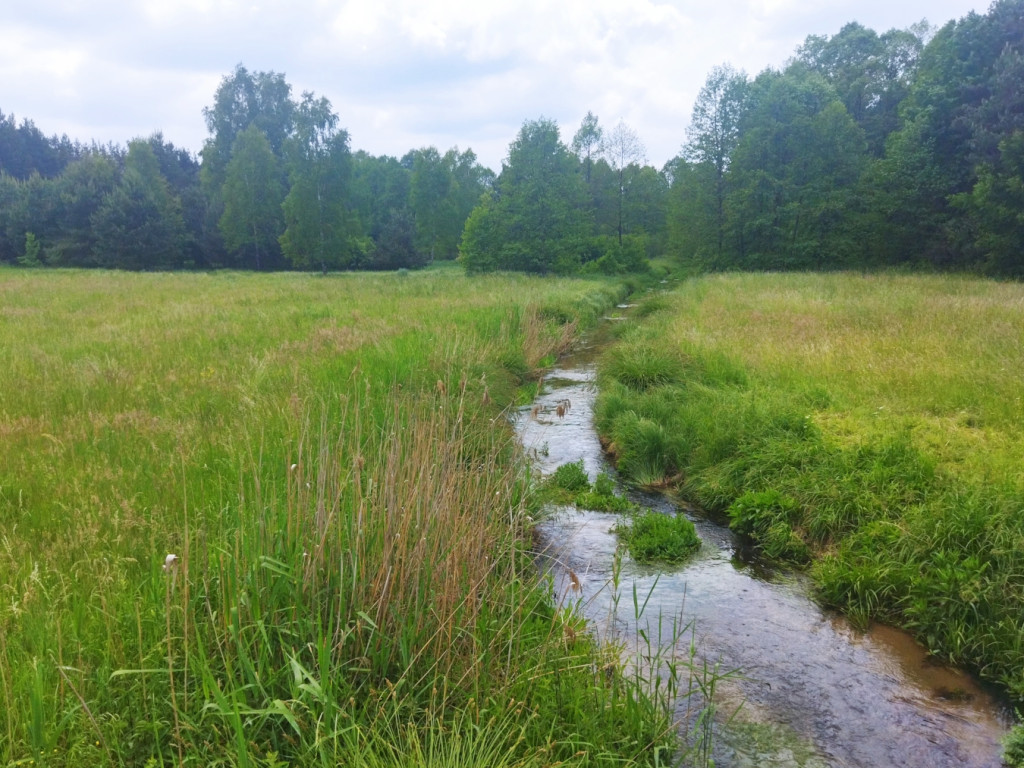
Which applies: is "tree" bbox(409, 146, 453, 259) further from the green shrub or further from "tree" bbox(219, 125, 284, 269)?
the green shrub

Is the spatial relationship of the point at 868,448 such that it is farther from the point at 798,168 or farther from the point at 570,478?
the point at 798,168

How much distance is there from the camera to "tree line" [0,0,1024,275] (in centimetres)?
2872

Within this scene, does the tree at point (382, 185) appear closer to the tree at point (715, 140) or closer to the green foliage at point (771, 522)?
the tree at point (715, 140)

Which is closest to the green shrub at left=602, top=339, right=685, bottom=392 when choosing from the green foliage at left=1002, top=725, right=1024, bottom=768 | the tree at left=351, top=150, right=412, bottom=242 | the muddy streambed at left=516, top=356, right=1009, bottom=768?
the muddy streambed at left=516, top=356, right=1009, bottom=768

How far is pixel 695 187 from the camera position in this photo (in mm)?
42438

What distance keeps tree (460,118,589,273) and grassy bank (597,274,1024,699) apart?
1084 inches

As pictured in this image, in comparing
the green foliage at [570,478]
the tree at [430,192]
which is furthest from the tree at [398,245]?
the green foliage at [570,478]

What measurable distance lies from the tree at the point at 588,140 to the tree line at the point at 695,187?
167 mm

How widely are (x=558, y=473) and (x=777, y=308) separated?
35.2ft

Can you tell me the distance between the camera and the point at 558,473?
771cm

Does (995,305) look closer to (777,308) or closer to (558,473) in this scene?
(777,308)

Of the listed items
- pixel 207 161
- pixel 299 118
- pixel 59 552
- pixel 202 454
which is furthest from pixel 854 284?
pixel 207 161

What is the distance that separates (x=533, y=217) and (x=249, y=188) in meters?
21.4

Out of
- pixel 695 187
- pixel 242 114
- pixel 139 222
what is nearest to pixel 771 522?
pixel 695 187
